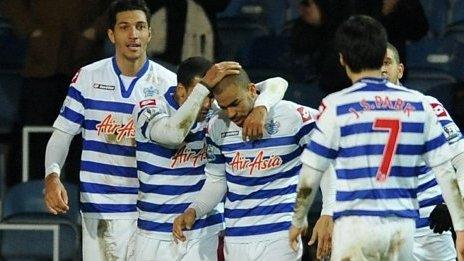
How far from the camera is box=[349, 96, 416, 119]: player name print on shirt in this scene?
6.34 metres

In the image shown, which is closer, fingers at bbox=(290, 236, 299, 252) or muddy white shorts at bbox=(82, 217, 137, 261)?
fingers at bbox=(290, 236, 299, 252)

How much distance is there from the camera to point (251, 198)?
7402mm

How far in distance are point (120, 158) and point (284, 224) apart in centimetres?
104

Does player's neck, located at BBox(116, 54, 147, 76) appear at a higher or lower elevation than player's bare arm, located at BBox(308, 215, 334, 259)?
higher

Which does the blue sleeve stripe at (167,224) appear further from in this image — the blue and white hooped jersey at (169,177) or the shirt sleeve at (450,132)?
the shirt sleeve at (450,132)

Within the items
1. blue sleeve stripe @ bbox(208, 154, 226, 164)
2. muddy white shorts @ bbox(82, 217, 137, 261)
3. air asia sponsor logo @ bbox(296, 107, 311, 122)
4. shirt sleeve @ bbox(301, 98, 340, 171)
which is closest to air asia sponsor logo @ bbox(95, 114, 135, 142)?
muddy white shorts @ bbox(82, 217, 137, 261)

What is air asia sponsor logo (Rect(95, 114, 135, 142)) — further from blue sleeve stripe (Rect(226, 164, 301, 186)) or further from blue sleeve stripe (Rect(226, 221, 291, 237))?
blue sleeve stripe (Rect(226, 221, 291, 237))

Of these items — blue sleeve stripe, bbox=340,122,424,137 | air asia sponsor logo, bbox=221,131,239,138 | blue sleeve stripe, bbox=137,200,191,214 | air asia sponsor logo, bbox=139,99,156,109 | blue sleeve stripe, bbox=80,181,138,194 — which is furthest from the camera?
blue sleeve stripe, bbox=80,181,138,194

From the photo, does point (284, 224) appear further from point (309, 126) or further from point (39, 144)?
point (39, 144)

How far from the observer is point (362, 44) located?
20.8 ft

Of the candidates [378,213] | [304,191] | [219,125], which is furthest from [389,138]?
[219,125]

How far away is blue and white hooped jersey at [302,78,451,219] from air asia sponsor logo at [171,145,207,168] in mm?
1376

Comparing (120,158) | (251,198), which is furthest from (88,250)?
(251,198)

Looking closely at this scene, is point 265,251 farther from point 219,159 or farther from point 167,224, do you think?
point 167,224
